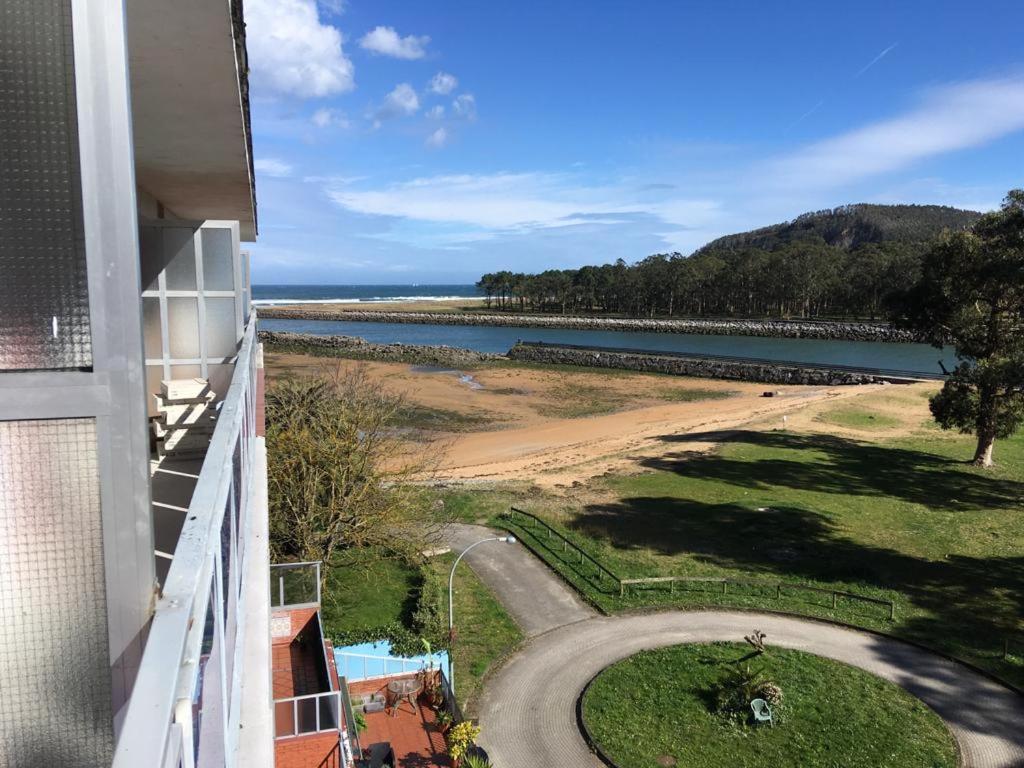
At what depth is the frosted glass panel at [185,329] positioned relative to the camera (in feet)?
25.8

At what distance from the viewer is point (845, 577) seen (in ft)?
71.6

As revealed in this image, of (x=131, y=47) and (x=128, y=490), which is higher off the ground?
(x=131, y=47)

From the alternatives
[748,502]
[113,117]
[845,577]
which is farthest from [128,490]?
[748,502]

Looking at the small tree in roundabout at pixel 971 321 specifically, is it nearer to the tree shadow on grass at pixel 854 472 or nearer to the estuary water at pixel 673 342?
the tree shadow on grass at pixel 854 472

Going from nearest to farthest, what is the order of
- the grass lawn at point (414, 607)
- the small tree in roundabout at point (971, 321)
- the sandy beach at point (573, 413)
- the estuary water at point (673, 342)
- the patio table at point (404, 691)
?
the patio table at point (404, 691) → the grass lawn at point (414, 607) → the small tree in roundabout at point (971, 321) → the sandy beach at point (573, 413) → the estuary water at point (673, 342)

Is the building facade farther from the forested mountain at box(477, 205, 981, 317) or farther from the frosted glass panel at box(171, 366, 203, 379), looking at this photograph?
the forested mountain at box(477, 205, 981, 317)

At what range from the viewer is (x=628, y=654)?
17.8 metres

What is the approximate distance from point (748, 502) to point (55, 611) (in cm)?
2915

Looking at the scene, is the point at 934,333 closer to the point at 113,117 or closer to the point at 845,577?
the point at 845,577

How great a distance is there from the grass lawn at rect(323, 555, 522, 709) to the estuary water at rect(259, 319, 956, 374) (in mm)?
64455

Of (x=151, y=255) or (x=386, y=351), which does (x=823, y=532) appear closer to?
(x=151, y=255)

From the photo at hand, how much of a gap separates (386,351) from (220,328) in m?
83.8

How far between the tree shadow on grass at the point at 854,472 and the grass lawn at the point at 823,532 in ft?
0.32

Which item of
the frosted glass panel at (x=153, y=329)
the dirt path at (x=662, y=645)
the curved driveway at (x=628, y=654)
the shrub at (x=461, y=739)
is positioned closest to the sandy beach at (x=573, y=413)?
the curved driveway at (x=628, y=654)
